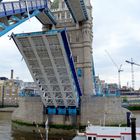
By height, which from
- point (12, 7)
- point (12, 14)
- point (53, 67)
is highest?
point (12, 7)

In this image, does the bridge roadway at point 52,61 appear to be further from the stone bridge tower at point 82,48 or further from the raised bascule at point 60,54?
the stone bridge tower at point 82,48

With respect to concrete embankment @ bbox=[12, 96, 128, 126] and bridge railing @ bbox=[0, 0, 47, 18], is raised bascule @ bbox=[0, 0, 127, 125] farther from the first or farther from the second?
concrete embankment @ bbox=[12, 96, 128, 126]

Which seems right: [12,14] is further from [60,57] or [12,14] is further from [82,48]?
[82,48]

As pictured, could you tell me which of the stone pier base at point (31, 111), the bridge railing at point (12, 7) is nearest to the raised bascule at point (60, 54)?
the bridge railing at point (12, 7)

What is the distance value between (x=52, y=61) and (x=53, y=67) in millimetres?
1086

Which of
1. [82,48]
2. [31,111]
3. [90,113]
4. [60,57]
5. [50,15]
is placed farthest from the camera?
[82,48]

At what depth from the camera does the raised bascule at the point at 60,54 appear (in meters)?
36.8

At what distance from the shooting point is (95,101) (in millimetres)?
46906

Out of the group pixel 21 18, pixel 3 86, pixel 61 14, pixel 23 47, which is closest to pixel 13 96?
pixel 3 86

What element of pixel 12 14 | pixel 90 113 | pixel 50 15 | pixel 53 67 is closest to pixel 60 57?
pixel 53 67

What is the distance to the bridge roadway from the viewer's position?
37013 mm

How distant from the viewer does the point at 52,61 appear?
131ft

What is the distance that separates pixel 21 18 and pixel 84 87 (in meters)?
24.0

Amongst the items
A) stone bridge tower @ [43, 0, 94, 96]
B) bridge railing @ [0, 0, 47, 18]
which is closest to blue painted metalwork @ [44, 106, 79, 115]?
stone bridge tower @ [43, 0, 94, 96]
